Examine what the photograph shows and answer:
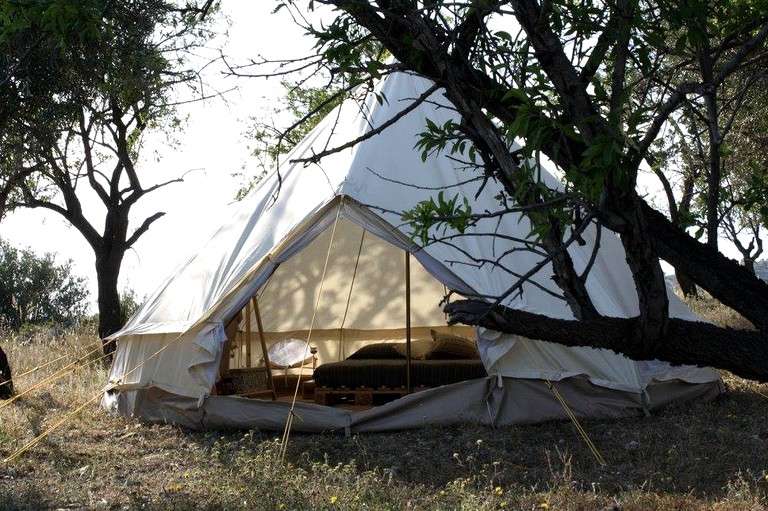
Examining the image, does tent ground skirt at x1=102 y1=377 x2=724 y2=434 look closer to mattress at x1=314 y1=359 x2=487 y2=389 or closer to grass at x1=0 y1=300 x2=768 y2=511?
grass at x1=0 y1=300 x2=768 y2=511

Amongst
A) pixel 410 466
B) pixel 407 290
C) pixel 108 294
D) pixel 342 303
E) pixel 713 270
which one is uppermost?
pixel 108 294

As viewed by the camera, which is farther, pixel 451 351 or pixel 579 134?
pixel 451 351

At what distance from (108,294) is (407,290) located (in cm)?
635

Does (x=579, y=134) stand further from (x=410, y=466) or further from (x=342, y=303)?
(x=342, y=303)

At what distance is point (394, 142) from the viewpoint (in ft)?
24.5

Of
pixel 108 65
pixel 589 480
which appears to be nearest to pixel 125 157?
pixel 108 65

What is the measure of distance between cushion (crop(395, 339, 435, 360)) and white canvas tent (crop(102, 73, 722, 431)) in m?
1.40

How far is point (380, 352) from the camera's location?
8.52m

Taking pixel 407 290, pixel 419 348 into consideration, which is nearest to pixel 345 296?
pixel 419 348

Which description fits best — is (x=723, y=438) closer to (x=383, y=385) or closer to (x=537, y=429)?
(x=537, y=429)

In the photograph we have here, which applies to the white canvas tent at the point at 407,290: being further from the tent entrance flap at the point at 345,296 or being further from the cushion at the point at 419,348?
the tent entrance flap at the point at 345,296

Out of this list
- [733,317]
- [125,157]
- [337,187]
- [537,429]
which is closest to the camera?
[537,429]

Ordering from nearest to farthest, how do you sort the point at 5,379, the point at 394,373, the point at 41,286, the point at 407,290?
1. the point at 407,290
2. the point at 394,373
3. the point at 5,379
4. the point at 41,286

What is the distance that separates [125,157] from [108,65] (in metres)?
3.27
